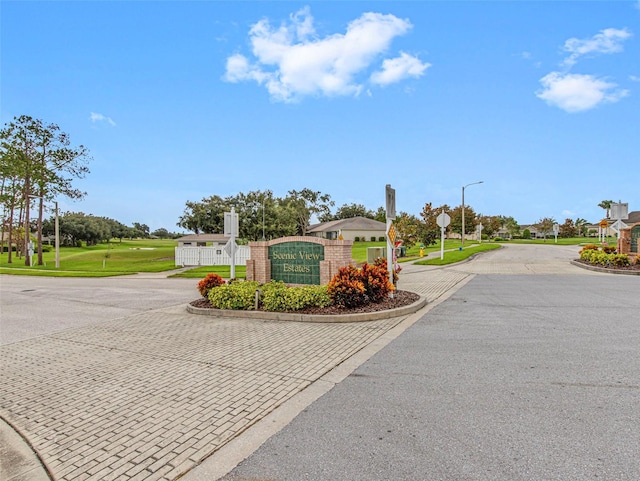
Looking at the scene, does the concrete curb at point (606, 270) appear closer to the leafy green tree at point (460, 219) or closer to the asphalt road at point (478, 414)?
the asphalt road at point (478, 414)

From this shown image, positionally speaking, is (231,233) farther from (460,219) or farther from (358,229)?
(358,229)

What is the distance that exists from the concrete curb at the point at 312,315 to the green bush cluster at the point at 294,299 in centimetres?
21

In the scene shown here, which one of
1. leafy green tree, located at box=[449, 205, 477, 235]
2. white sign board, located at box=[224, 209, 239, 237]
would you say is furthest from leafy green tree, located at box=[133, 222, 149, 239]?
white sign board, located at box=[224, 209, 239, 237]

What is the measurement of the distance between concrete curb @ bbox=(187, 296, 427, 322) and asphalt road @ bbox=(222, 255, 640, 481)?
1.43 meters

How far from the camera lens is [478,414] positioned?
11.7 ft

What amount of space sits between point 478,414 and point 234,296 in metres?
6.72

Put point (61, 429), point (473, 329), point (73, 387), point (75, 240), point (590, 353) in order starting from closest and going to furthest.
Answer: point (61, 429) → point (73, 387) → point (590, 353) → point (473, 329) → point (75, 240)

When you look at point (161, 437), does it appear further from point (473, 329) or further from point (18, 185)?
point (18, 185)

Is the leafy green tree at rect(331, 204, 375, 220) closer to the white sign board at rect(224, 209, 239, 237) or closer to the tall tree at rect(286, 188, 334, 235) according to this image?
the tall tree at rect(286, 188, 334, 235)

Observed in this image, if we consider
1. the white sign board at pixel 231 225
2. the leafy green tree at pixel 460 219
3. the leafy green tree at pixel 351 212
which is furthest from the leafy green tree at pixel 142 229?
the white sign board at pixel 231 225

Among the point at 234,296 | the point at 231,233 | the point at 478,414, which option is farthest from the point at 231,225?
the point at 478,414

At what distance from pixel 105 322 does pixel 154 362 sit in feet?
13.6

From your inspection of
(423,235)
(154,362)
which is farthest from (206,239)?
(154,362)

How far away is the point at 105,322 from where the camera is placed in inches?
346
